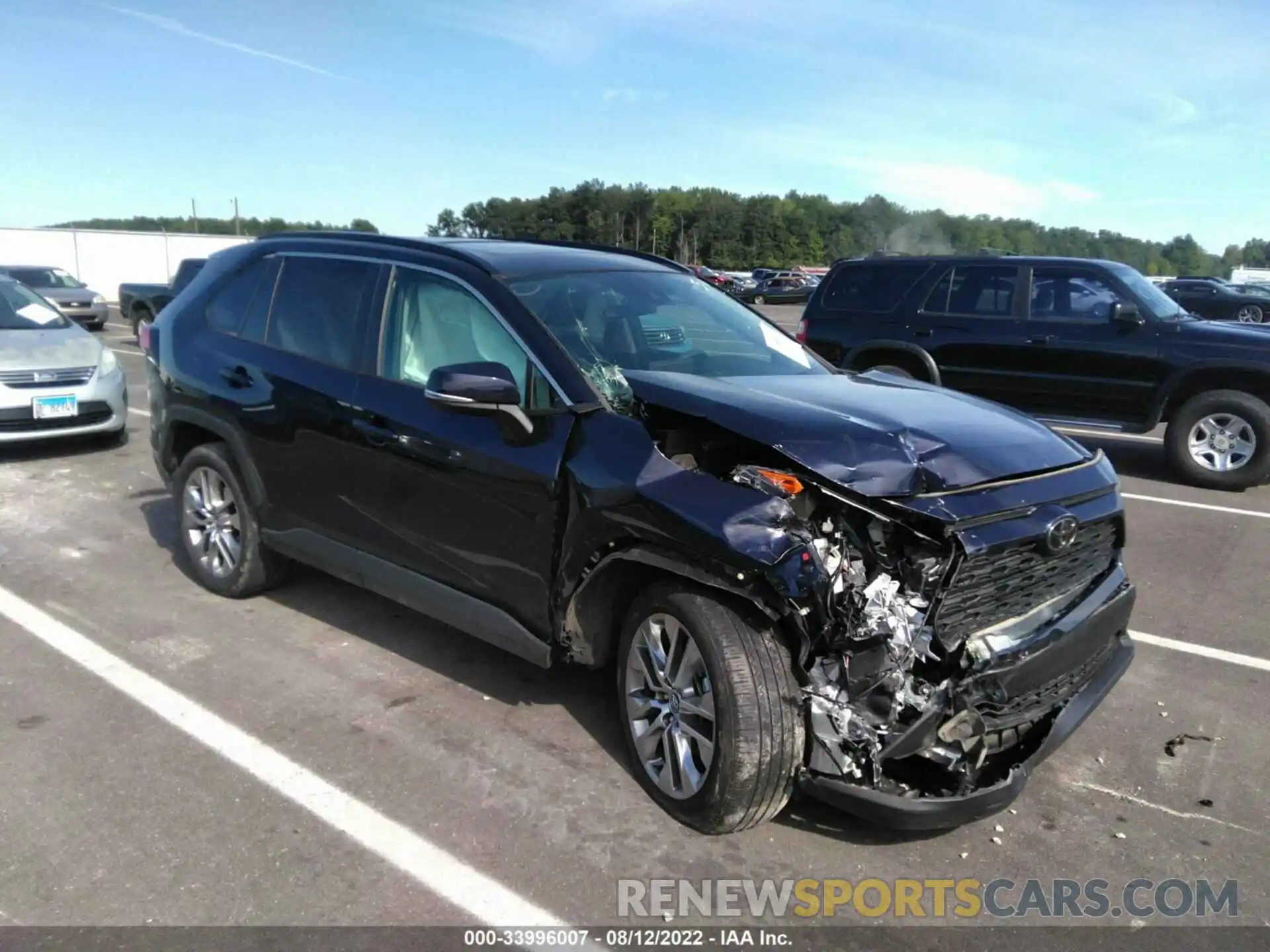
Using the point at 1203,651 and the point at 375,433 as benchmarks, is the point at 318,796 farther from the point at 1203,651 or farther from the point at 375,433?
the point at 1203,651

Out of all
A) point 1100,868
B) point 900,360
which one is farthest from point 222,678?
point 900,360

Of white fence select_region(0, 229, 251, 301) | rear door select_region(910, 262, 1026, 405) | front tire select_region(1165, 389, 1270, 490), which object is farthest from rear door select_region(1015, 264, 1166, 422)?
white fence select_region(0, 229, 251, 301)

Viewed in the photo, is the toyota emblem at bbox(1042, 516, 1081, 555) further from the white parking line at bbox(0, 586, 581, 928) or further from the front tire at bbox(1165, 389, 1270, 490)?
the front tire at bbox(1165, 389, 1270, 490)

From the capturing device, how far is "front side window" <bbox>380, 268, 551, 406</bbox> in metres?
3.86

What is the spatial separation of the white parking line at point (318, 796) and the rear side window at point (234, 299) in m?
1.70

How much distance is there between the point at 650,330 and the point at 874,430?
1.24 m

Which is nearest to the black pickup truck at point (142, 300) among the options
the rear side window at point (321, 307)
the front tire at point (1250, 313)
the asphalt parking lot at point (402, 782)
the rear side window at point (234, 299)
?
the rear side window at point (234, 299)

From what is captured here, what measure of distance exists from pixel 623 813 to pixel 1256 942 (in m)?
1.88

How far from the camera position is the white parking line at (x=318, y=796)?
9.45ft

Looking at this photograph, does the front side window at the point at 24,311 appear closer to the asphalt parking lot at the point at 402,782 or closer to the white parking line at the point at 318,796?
the asphalt parking lot at the point at 402,782

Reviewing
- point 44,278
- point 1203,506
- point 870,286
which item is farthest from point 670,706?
point 44,278

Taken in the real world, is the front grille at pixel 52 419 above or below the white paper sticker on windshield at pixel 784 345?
below

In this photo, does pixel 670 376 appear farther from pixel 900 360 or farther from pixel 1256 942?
pixel 900 360

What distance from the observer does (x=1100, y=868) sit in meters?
3.11
